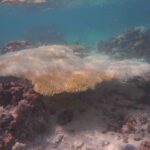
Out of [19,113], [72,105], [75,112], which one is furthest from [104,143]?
[19,113]

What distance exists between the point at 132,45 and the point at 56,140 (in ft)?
46.7

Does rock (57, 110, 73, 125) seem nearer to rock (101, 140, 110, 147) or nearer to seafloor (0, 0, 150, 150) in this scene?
seafloor (0, 0, 150, 150)

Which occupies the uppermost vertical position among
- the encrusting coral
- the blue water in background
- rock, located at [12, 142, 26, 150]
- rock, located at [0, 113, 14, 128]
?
the encrusting coral

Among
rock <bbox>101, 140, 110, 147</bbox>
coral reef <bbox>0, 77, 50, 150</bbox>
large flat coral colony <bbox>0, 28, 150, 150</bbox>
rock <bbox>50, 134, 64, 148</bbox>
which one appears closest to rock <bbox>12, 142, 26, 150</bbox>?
large flat coral colony <bbox>0, 28, 150, 150</bbox>

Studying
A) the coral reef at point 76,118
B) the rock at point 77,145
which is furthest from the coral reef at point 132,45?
the rock at point 77,145

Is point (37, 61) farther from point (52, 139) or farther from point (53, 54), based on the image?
point (52, 139)

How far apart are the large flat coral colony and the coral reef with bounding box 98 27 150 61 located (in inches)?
421

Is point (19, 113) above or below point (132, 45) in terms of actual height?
above

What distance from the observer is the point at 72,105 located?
6332mm

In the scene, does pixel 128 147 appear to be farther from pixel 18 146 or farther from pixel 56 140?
pixel 18 146

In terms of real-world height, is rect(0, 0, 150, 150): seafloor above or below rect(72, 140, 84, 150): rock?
above

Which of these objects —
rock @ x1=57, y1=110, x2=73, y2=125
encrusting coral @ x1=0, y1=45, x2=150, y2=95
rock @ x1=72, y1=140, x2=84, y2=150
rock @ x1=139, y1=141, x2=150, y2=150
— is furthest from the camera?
rock @ x1=57, y1=110, x2=73, y2=125

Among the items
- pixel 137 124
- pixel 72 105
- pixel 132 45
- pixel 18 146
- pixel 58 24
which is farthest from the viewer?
pixel 58 24

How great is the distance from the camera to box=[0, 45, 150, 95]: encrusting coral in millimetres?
6090
